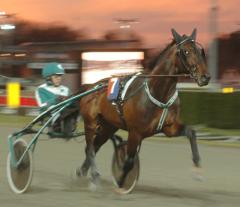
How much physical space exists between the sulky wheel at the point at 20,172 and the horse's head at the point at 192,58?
2.41 meters

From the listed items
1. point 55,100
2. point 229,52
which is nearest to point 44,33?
point 229,52

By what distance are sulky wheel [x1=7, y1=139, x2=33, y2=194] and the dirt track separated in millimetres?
133

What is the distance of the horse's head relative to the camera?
7.07 metres

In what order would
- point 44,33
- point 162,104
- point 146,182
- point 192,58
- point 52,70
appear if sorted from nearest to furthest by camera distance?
point 192,58 < point 162,104 < point 52,70 < point 146,182 < point 44,33

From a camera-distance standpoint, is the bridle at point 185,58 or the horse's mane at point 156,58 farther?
the horse's mane at point 156,58

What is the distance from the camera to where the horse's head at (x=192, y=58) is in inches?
278

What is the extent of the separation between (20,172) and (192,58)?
109 inches

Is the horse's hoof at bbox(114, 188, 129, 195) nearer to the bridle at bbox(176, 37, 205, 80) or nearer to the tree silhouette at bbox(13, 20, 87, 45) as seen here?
the bridle at bbox(176, 37, 205, 80)

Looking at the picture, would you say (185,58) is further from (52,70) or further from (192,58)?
(52,70)

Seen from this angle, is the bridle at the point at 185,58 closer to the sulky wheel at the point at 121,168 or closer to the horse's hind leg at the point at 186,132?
the horse's hind leg at the point at 186,132

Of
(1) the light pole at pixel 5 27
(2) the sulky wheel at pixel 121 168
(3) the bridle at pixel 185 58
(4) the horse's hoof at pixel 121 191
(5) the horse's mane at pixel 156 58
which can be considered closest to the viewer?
(3) the bridle at pixel 185 58

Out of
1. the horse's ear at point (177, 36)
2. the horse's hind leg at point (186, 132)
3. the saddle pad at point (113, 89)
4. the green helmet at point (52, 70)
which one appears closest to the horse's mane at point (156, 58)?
the horse's ear at point (177, 36)

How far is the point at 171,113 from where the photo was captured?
24.2 feet

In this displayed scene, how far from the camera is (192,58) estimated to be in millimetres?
7172
